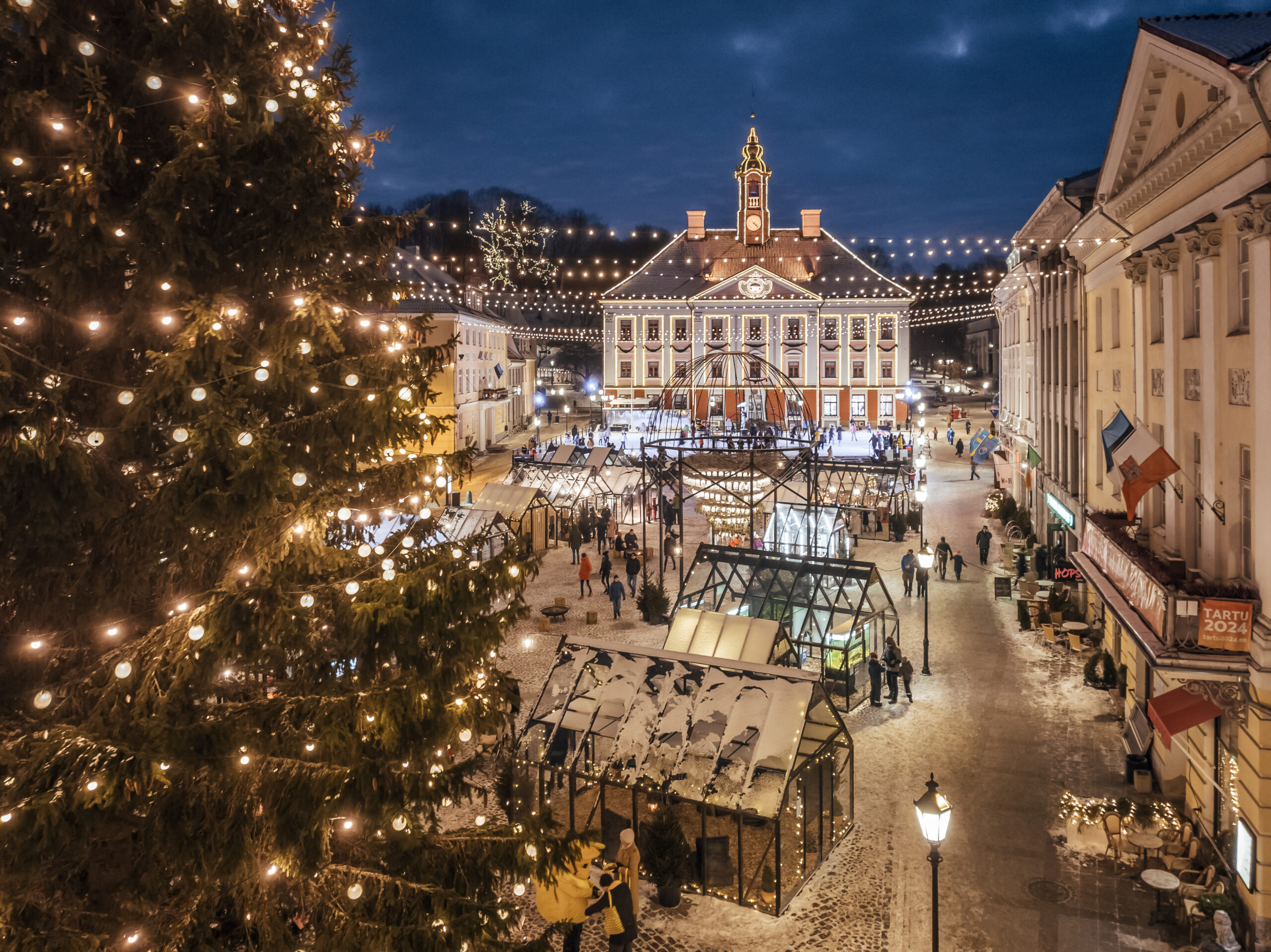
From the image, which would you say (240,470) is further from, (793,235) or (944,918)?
(793,235)

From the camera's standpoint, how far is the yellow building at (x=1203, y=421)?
358 inches

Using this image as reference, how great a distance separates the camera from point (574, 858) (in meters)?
5.97

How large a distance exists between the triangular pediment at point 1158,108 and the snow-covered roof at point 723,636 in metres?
8.96

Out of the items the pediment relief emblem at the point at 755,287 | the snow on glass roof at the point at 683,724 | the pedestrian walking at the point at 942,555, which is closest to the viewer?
the snow on glass roof at the point at 683,724

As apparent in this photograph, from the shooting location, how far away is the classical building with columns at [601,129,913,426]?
6669 centimetres

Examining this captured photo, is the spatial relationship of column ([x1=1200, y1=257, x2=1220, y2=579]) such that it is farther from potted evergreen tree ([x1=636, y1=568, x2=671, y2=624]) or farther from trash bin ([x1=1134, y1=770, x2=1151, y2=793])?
potted evergreen tree ([x1=636, y1=568, x2=671, y2=624])

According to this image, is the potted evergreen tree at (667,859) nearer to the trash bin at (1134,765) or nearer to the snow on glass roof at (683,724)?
the snow on glass roof at (683,724)

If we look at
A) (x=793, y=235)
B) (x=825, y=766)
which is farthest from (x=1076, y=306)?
(x=793, y=235)

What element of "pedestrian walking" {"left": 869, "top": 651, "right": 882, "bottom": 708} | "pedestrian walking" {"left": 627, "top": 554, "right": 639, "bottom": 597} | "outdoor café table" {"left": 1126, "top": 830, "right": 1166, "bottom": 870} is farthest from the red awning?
"pedestrian walking" {"left": 627, "top": 554, "right": 639, "bottom": 597}

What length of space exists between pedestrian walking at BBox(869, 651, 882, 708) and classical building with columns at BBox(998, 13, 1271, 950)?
410 centimetres

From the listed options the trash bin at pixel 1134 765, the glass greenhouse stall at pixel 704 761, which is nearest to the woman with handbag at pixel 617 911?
the glass greenhouse stall at pixel 704 761

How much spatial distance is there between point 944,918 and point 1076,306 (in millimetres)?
16428

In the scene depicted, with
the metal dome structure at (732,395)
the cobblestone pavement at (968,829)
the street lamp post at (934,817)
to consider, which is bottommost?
the cobblestone pavement at (968,829)

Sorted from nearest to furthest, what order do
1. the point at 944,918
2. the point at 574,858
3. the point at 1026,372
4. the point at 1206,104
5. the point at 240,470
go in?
the point at 240,470 → the point at 574,858 → the point at 944,918 → the point at 1206,104 → the point at 1026,372
